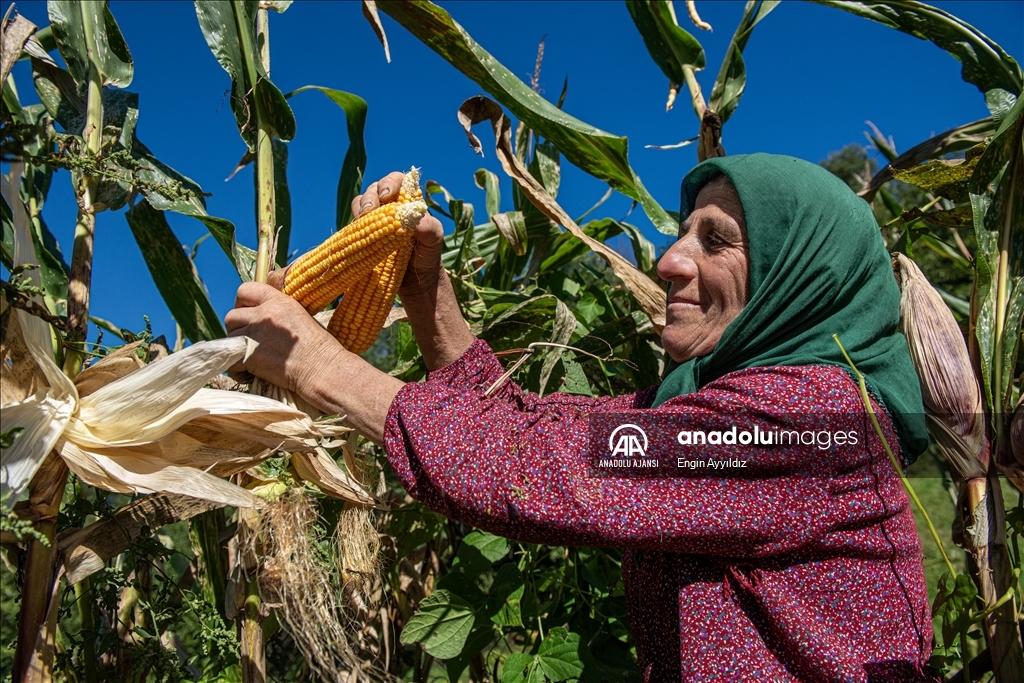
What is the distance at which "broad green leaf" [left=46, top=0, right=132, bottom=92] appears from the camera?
154cm

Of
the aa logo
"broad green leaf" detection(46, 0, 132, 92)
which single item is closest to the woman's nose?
the aa logo

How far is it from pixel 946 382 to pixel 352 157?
162 cm

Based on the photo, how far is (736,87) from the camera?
2.24 m

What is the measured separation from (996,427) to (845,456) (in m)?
0.44

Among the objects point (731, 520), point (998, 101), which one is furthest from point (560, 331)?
point (998, 101)

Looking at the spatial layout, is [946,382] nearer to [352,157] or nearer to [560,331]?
[560,331]

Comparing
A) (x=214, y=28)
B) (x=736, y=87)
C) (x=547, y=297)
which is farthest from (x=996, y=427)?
(x=214, y=28)

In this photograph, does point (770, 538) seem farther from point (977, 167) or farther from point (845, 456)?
point (977, 167)

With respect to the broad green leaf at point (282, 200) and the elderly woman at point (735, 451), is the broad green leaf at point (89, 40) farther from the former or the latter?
the elderly woman at point (735, 451)

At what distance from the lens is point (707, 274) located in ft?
4.98

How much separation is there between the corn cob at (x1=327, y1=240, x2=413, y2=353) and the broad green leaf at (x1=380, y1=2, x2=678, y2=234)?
26.5 inches

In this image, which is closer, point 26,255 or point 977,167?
point 26,255

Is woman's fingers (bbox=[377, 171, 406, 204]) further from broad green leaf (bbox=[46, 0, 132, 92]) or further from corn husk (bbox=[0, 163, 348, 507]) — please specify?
broad green leaf (bbox=[46, 0, 132, 92])

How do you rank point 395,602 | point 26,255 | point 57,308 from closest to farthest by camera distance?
point 26,255 < point 57,308 < point 395,602
